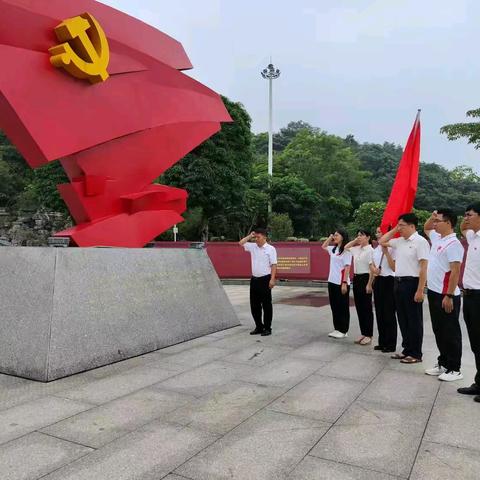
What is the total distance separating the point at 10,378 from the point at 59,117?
263 cm

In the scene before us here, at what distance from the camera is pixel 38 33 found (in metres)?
4.84

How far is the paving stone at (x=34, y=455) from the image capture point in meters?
2.31

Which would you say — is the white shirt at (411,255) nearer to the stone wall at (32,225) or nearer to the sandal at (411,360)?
the sandal at (411,360)

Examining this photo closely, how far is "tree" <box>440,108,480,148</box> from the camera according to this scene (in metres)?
16.0

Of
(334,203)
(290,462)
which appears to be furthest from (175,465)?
(334,203)

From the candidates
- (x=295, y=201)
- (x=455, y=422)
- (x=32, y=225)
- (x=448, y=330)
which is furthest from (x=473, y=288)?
(x=32, y=225)

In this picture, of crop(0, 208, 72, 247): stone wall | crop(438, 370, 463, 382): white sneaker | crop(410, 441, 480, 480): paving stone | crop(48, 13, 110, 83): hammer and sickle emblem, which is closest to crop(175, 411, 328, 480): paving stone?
crop(410, 441, 480, 480): paving stone

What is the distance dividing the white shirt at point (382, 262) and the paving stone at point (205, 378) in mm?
1903

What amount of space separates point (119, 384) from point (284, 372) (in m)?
1.44

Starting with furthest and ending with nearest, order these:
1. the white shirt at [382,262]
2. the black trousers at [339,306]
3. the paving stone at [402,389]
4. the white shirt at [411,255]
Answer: the black trousers at [339,306]
the white shirt at [382,262]
the white shirt at [411,255]
the paving stone at [402,389]

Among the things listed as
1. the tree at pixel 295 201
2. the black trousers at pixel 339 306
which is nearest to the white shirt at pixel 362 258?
the black trousers at pixel 339 306

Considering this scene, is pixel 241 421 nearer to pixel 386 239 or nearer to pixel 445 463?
pixel 445 463

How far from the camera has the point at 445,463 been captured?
2.46 meters

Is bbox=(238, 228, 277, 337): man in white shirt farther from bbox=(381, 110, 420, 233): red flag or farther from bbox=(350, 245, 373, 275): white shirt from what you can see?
bbox=(381, 110, 420, 233): red flag
